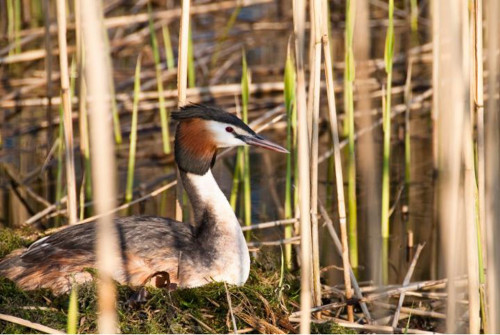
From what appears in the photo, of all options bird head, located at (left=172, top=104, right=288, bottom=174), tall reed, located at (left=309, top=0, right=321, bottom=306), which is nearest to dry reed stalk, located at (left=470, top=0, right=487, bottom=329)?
tall reed, located at (left=309, top=0, right=321, bottom=306)

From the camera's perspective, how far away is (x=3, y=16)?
10570 millimetres

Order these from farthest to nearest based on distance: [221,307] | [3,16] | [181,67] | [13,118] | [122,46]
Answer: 1. [3,16]
2. [122,46]
3. [13,118]
4. [181,67]
5. [221,307]

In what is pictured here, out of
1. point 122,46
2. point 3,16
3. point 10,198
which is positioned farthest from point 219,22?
point 10,198

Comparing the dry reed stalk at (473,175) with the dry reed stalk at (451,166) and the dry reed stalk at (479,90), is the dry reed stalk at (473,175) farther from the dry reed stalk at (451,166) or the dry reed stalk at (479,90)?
the dry reed stalk at (451,166)

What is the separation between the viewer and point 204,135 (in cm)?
485

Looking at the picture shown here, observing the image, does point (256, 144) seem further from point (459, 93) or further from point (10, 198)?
point (10, 198)

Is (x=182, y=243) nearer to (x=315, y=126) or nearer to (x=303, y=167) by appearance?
(x=315, y=126)

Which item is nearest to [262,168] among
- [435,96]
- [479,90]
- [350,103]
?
[435,96]

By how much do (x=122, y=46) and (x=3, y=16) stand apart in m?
1.87

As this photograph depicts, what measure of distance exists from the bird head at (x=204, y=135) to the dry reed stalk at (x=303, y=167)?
59.8 inches

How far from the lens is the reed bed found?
293cm

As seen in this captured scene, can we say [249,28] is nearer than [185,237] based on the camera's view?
No

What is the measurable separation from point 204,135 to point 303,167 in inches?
72.0

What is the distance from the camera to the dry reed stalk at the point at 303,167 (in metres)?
3.05
